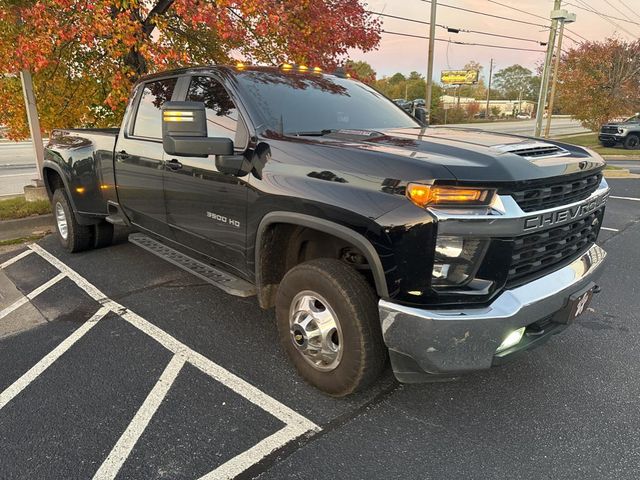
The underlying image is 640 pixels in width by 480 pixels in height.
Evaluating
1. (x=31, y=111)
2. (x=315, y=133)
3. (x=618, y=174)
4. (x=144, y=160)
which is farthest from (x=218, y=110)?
(x=618, y=174)

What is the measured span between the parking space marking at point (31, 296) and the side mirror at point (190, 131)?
2.45m

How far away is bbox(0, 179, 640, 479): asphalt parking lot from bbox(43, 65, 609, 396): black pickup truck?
35cm

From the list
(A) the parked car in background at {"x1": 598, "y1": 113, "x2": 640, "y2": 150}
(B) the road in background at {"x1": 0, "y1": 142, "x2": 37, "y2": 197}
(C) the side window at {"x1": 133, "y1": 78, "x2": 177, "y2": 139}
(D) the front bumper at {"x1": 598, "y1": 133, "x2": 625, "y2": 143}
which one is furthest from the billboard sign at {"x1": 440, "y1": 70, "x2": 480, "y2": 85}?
(C) the side window at {"x1": 133, "y1": 78, "x2": 177, "y2": 139}

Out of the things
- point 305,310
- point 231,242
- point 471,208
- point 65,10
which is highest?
point 65,10

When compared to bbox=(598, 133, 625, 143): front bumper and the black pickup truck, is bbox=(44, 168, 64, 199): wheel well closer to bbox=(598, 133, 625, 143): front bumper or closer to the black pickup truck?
the black pickup truck

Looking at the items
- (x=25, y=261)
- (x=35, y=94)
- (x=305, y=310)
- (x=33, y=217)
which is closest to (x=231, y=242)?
(x=305, y=310)

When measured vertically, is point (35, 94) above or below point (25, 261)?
above

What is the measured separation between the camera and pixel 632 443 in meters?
2.50

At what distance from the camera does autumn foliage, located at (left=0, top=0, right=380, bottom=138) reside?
19.0 ft

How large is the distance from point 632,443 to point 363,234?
175cm

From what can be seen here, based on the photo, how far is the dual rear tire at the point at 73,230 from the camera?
5488 millimetres

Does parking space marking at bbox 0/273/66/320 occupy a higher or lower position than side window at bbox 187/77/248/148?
lower

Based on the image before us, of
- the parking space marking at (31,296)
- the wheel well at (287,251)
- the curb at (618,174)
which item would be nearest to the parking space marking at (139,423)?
the wheel well at (287,251)

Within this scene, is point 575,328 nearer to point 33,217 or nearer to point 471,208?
point 471,208
